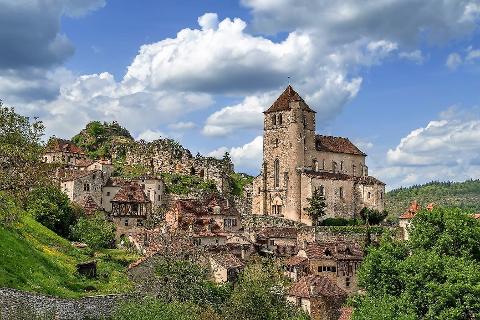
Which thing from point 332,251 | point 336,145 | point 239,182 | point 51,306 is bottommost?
point 51,306

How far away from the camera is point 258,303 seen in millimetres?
55312

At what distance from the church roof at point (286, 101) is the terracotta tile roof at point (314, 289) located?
145ft

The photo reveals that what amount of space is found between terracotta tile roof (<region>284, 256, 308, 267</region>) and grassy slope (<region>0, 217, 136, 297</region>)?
21.3 metres

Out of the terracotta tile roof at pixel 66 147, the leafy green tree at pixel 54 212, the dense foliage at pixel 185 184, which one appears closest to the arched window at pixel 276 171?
the dense foliage at pixel 185 184

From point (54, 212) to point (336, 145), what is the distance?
180ft

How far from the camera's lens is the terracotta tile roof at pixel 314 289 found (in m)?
65.0

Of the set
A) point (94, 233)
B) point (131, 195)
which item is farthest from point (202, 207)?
point (94, 233)

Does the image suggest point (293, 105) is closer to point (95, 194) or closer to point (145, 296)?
point (95, 194)

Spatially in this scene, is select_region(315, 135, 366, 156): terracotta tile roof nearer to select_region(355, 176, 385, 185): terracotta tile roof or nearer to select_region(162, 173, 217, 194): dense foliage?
select_region(355, 176, 385, 185): terracotta tile roof

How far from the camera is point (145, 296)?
156ft

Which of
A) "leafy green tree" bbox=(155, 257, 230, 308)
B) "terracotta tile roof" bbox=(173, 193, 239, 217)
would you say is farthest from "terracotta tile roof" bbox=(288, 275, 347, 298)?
"terracotta tile roof" bbox=(173, 193, 239, 217)

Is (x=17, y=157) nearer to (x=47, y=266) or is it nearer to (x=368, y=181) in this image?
(x=47, y=266)

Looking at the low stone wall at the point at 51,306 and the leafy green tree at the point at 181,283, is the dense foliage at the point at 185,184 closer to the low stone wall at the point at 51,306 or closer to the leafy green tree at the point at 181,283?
the leafy green tree at the point at 181,283

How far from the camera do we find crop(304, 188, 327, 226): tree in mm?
98812
